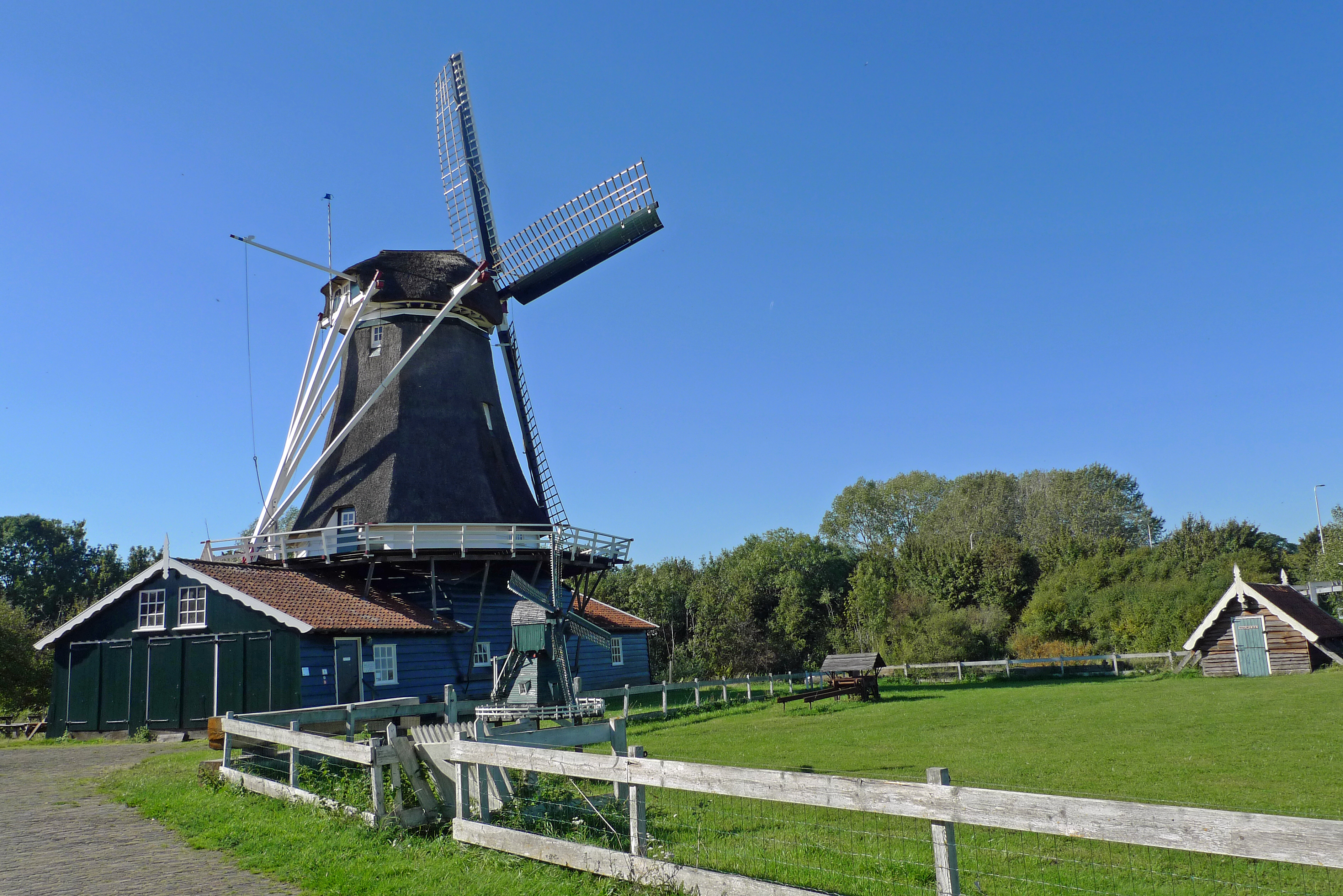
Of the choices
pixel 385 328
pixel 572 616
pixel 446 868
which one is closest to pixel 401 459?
pixel 385 328

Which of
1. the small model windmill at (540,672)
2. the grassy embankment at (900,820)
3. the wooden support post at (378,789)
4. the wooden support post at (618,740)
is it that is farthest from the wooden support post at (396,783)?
the small model windmill at (540,672)

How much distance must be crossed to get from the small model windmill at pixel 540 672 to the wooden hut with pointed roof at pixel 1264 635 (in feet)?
65.7

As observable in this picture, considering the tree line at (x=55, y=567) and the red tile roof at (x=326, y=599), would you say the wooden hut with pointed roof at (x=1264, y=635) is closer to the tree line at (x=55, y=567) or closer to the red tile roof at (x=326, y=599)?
the red tile roof at (x=326, y=599)

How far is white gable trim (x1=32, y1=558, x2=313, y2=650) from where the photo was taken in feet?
65.8

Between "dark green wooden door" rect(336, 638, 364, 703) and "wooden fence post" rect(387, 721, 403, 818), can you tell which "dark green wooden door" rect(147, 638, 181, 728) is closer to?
"dark green wooden door" rect(336, 638, 364, 703)

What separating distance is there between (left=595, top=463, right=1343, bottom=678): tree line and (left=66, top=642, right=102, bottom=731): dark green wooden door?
22.6 metres

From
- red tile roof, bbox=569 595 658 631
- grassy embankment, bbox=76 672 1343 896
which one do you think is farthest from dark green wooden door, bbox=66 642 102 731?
red tile roof, bbox=569 595 658 631

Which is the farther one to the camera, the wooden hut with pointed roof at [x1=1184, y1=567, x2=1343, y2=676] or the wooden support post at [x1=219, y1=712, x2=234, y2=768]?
the wooden hut with pointed roof at [x1=1184, y1=567, x2=1343, y2=676]

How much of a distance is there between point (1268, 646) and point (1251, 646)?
1.48ft

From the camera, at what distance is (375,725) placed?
15.9 meters

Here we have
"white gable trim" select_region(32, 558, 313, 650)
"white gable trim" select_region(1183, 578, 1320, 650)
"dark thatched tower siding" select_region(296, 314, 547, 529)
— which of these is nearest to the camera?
"white gable trim" select_region(32, 558, 313, 650)

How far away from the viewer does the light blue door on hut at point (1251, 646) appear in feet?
89.1

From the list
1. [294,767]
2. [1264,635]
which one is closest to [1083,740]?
[294,767]

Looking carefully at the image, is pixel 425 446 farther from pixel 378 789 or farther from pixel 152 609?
pixel 378 789
